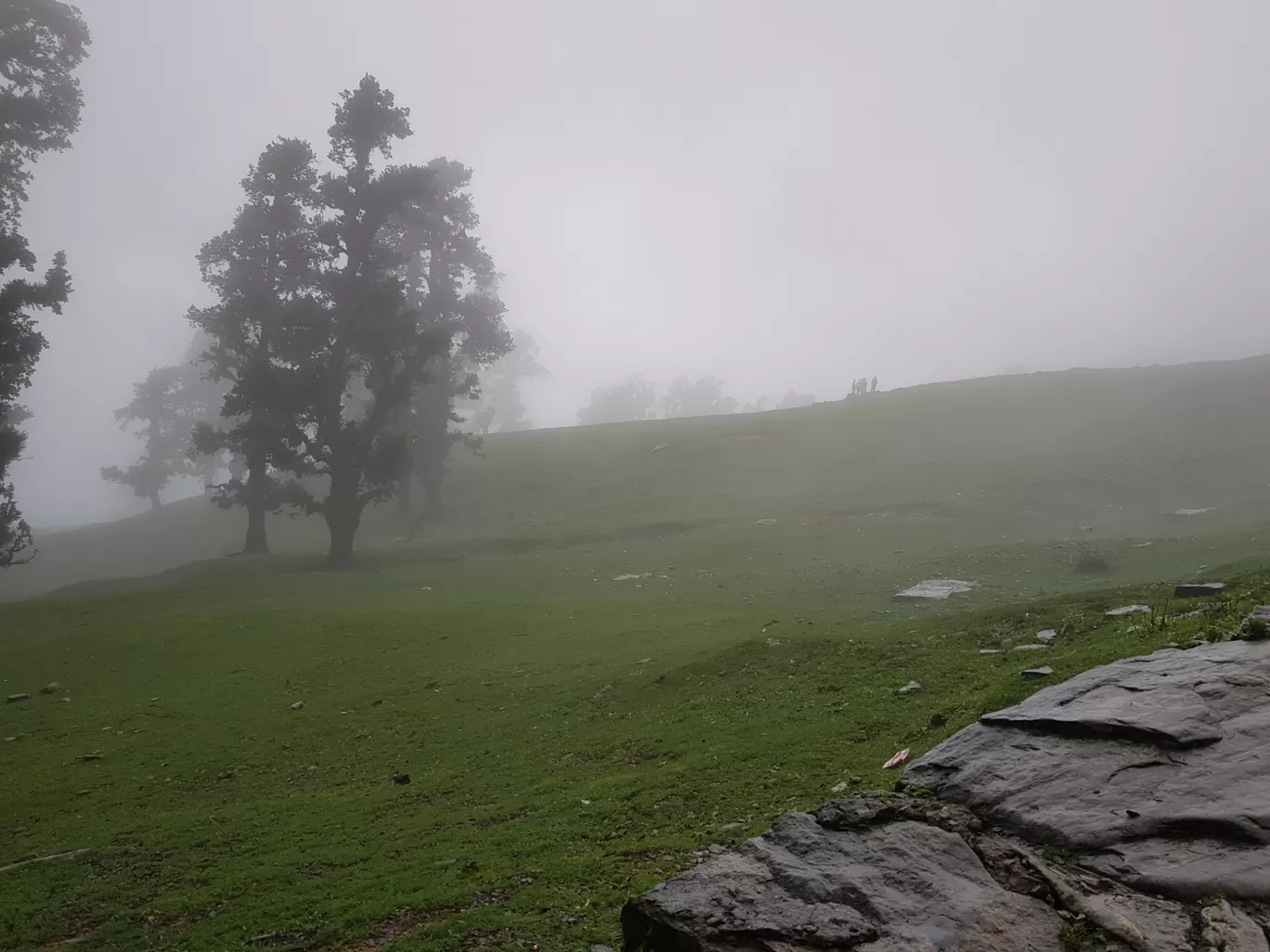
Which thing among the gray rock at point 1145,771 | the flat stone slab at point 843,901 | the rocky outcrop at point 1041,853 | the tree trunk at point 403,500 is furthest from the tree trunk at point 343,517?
the flat stone slab at point 843,901

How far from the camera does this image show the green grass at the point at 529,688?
1138 cm

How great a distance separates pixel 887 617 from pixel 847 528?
1808 cm

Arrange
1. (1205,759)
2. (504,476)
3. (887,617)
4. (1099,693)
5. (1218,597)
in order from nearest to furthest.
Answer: (1205,759) → (1099,693) → (1218,597) → (887,617) → (504,476)

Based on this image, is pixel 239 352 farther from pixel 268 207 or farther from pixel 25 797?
pixel 25 797

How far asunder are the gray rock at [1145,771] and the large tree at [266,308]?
4141cm

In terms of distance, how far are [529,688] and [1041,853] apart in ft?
52.6

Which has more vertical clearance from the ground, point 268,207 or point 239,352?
point 268,207

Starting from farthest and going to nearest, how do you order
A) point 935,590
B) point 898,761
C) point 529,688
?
point 935,590 → point 529,688 → point 898,761

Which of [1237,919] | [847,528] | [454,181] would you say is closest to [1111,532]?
[847,528]

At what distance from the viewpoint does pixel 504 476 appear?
64.6 meters

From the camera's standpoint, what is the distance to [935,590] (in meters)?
28.7

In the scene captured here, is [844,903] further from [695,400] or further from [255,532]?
[695,400]

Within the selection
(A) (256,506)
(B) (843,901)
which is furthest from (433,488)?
(B) (843,901)

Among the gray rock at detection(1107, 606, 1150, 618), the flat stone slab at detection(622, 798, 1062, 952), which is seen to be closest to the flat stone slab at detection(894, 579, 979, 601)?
the gray rock at detection(1107, 606, 1150, 618)
